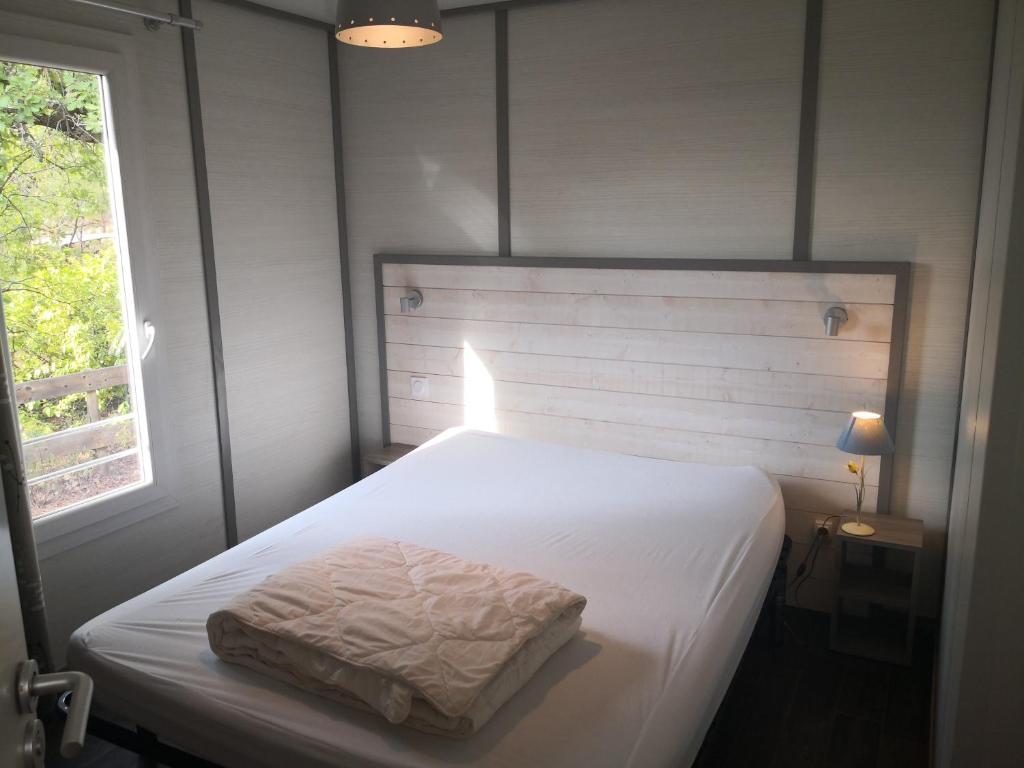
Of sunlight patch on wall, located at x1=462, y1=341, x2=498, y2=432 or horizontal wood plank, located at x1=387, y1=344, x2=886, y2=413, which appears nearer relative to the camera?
horizontal wood plank, located at x1=387, y1=344, x2=886, y2=413

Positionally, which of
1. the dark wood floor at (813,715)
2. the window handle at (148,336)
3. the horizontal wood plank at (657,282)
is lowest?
the dark wood floor at (813,715)

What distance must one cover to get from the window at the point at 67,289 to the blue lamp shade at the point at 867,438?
2586 mm

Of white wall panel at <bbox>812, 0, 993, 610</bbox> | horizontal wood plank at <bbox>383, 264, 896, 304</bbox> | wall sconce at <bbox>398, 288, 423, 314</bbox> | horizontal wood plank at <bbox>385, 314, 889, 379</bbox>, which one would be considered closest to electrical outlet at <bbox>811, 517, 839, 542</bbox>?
white wall panel at <bbox>812, 0, 993, 610</bbox>

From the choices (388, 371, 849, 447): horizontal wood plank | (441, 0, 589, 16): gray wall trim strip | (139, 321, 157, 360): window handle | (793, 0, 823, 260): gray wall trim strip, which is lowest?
(388, 371, 849, 447): horizontal wood plank

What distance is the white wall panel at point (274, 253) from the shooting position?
3.38 metres

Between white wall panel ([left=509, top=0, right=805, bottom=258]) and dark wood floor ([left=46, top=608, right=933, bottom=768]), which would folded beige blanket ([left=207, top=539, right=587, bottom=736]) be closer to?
dark wood floor ([left=46, top=608, right=933, bottom=768])

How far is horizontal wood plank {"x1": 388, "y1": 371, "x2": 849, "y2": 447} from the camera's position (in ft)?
10.4

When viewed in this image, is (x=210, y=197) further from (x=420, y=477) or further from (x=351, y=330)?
(x=420, y=477)

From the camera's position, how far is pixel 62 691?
3.27 feet

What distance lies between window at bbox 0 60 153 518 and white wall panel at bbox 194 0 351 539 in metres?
0.47

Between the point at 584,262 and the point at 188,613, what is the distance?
2053 millimetres

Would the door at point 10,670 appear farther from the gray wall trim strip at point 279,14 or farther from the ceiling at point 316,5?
the ceiling at point 316,5

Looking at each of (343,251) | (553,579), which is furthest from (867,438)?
(343,251)

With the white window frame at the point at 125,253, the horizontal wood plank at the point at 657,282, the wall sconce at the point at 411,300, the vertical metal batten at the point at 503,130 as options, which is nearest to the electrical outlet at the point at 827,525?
the horizontal wood plank at the point at 657,282
